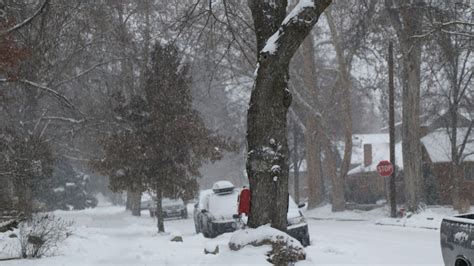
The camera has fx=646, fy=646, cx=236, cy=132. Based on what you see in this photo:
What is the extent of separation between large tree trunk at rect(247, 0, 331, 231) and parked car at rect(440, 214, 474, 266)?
2935mm

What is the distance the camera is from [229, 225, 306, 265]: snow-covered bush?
9.85m

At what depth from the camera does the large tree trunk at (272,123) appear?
10.5 meters

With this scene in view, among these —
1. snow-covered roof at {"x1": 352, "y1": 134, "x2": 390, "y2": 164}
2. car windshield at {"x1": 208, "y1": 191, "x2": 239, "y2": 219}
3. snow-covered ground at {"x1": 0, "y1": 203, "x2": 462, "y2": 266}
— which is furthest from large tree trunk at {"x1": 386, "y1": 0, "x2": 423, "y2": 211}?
snow-covered roof at {"x1": 352, "y1": 134, "x2": 390, "y2": 164}

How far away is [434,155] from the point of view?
142ft

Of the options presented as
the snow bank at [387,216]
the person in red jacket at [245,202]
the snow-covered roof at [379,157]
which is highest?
the snow-covered roof at [379,157]

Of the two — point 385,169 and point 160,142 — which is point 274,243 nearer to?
point 160,142

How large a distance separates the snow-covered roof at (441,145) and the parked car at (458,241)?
34.4m

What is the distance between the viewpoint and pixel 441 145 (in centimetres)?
4388

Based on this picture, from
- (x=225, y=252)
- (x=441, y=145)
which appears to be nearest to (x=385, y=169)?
(x=441, y=145)

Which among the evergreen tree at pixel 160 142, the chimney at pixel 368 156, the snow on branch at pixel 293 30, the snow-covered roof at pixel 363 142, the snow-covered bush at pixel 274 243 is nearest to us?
the snow-covered bush at pixel 274 243

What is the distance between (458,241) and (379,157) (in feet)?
157

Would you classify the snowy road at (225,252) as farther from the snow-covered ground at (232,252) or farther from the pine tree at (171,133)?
the pine tree at (171,133)

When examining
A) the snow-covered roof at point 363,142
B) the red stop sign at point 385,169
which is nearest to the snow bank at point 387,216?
the red stop sign at point 385,169

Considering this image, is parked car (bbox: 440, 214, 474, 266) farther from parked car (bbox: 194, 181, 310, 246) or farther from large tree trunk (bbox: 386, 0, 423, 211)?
large tree trunk (bbox: 386, 0, 423, 211)
